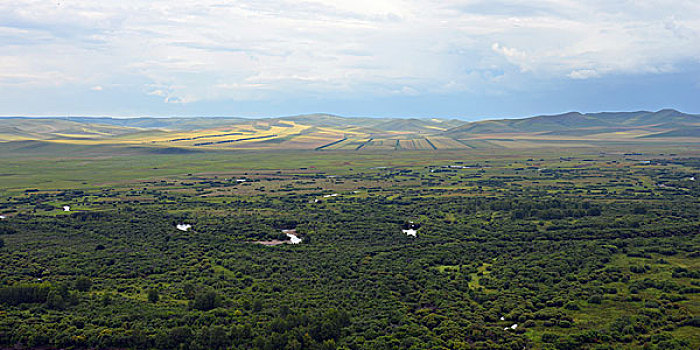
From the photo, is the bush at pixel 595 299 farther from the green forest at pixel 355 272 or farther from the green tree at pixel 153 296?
the green tree at pixel 153 296

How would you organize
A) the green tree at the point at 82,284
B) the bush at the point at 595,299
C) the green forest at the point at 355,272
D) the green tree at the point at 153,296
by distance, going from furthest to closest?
the green tree at the point at 82,284, the green tree at the point at 153,296, the bush at the point at 595,299, the green forest at the point at 355,272

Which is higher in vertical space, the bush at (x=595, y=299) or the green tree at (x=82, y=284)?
the bush at (x=595, y=299)

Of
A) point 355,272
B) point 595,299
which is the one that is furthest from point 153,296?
point 595,299

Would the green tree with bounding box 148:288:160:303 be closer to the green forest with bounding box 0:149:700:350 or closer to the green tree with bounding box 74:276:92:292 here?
the green forest with bounding box 0:149:700:350

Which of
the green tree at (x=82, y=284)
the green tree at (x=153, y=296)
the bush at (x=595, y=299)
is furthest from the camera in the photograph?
the green tree at (x=82, y=284)

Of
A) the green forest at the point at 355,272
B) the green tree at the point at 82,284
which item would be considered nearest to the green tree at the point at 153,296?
the green forest at the point at 355,272

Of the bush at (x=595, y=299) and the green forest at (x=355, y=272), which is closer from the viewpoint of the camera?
the green forest at (x=355, y=272)

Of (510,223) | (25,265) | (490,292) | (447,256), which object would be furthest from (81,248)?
(510,223)

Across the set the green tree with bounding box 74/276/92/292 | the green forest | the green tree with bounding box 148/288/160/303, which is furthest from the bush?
the green tree with bounding box 74/276/92/292
